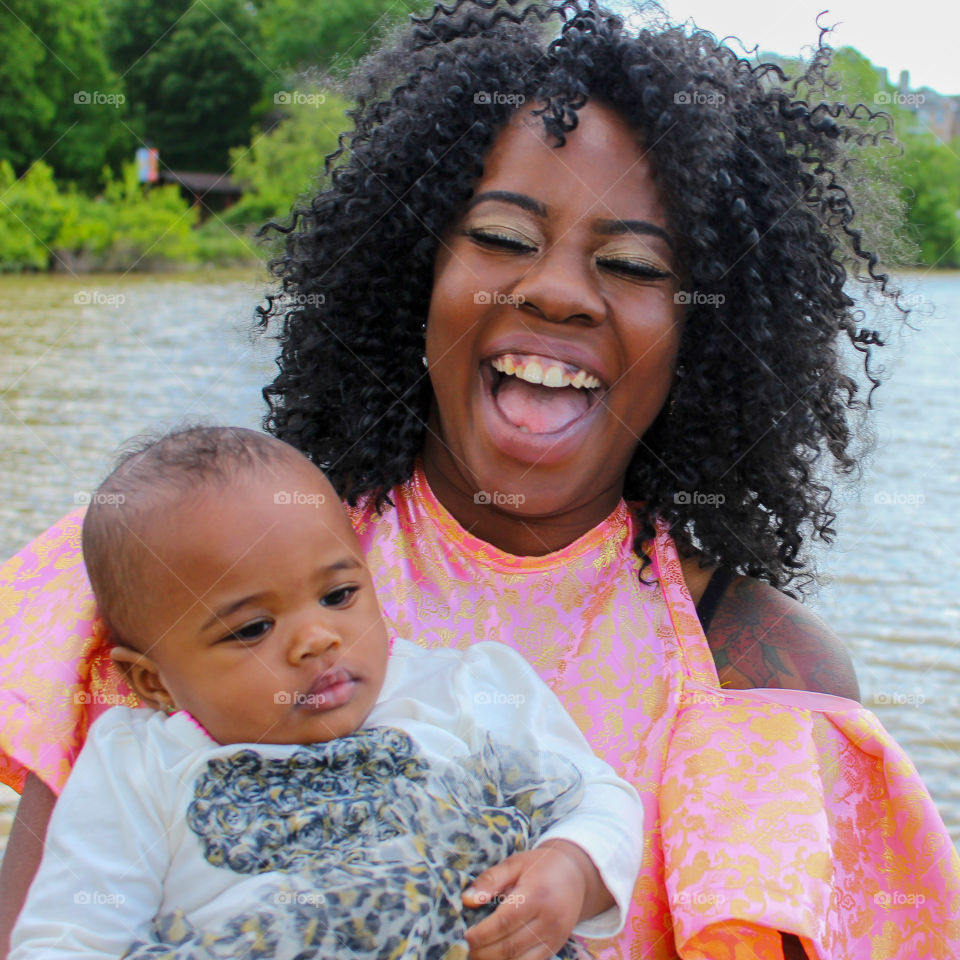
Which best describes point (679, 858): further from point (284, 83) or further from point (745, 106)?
point (284, 83)

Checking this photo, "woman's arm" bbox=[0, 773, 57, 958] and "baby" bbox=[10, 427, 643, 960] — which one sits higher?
"baby" bbox=[10, 427, 643, 960]

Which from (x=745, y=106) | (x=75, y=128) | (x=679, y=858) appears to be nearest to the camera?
(x=679, y=858)

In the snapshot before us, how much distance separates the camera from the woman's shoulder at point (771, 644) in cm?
211

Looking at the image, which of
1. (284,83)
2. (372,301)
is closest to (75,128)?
(284,83)

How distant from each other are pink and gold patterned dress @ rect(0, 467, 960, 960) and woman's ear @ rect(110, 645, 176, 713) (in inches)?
7.8

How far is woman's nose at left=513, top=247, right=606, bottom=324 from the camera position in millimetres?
2102

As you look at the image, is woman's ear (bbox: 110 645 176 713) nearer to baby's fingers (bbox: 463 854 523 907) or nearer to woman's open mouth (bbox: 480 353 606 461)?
baby's fingers (bbox: 463 854 523 907)

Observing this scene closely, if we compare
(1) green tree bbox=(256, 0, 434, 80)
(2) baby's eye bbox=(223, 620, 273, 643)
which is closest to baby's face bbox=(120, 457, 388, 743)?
(2) baby's eye bbox=(223, 620, 273, 643)

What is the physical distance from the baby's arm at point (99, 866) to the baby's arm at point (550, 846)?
1.48 feet

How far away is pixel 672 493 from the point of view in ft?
7.92

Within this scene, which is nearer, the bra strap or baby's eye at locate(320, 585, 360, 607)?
baby's eye at locate(320, 585, 360, 607)

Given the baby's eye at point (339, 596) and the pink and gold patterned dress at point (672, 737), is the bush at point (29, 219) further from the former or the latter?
the baby's eye at point (339, 596)

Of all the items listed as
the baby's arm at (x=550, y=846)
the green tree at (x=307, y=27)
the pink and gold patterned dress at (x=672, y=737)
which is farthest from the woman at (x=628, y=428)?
the green tree at (x=307, y=27)

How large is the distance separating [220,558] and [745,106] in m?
1.39
